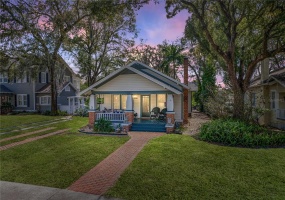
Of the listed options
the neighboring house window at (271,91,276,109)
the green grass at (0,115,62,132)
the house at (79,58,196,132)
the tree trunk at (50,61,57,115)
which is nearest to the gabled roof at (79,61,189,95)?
the house at (79,58,196,132)

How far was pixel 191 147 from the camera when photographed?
963cm

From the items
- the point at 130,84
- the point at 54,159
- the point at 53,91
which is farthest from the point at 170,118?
the point at 53,91

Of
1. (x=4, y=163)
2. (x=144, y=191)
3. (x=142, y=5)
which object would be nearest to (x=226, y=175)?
(x=144, y=191)

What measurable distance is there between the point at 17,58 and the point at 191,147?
79.4 ft

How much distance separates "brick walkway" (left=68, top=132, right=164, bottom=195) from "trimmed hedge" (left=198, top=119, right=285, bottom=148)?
4.16 meters

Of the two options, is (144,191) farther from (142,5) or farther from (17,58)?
(17,58)

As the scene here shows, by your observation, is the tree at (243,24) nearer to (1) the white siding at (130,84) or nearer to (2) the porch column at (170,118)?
(2) the porch column at (170,118)

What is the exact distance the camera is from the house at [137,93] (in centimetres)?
1489

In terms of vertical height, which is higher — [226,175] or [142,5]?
[142,5]

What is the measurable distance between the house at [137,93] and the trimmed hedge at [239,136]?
11.0ft

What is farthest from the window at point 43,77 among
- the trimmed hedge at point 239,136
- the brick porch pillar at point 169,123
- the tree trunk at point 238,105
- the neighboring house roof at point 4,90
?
the tree trunk at point 238,105

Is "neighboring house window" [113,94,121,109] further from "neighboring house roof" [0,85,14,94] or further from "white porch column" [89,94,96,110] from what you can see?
"neighboring house roof" [0,85,14,94]

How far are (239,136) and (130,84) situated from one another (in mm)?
8794

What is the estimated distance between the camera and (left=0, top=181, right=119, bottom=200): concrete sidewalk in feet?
16.1
